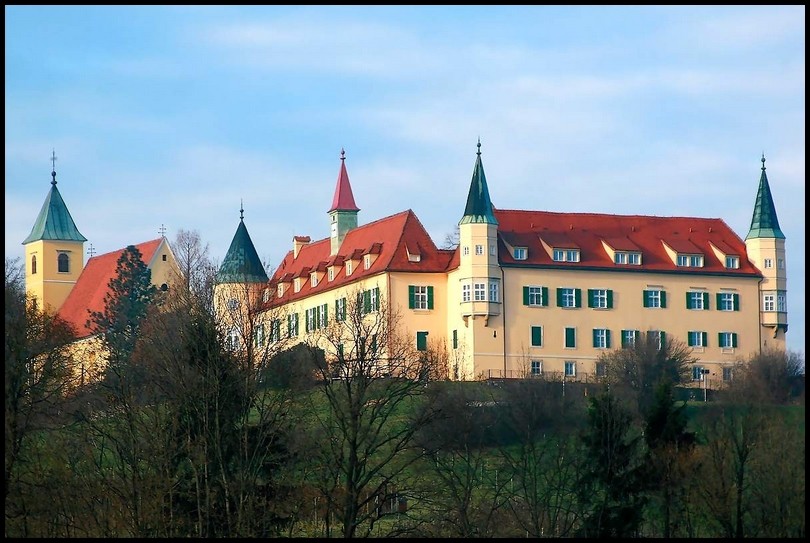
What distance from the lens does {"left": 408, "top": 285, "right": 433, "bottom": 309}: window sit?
289 feet

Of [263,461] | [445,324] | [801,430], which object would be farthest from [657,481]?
[445,324]

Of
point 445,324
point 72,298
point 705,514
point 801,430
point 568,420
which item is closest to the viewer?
point 705,514

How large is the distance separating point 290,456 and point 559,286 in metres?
48.9

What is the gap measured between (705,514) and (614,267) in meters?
44.1

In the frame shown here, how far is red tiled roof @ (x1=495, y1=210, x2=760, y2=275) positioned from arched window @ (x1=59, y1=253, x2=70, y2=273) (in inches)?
1623

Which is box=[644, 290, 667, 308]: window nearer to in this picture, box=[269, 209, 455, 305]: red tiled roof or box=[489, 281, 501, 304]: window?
box=[489, 281, 501, 304]: window

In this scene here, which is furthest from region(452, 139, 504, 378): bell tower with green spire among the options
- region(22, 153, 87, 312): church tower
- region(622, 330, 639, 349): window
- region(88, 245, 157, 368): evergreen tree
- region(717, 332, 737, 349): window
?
region(22, 153, 87, 312): church tower

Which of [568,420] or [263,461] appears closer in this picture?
[263,461]

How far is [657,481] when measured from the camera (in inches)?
1859

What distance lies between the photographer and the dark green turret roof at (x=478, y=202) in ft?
290

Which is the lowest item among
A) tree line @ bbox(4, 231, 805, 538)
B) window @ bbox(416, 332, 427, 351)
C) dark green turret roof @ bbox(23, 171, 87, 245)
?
tree line @ bbox(4, 231, 805, 538)

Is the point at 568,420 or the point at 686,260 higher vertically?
the point at 686,260

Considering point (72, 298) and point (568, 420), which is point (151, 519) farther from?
point (72, 298)

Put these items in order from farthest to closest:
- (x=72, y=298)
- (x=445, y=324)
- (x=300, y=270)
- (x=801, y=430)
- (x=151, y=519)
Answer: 1. (x=72, y=298)
2. (x=300, y=270)
3. (x=445, y=324)
4. (x=801, y=430)
5. (x=151, y=519)
